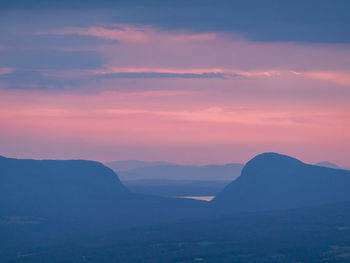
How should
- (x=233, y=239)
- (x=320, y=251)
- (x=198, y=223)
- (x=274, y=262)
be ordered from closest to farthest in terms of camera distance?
1. (x=274, y=262)
2. (x=320, y=251)
3. (x=233, y=239)
4. (x=198, y=223)

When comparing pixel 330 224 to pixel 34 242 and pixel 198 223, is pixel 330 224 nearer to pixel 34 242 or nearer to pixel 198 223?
pixel 198 223

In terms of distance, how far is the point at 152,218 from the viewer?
186250 mm

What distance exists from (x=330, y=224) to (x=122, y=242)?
41.0 m

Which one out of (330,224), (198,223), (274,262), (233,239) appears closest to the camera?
(274,262)

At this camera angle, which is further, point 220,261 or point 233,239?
point 233,239

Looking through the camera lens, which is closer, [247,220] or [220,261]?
[220,261]

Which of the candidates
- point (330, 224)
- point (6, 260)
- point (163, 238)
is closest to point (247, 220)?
point (330, 224)

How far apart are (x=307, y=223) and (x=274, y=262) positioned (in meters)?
43.0

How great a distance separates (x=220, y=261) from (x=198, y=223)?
157 ft

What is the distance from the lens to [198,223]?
5881 inches

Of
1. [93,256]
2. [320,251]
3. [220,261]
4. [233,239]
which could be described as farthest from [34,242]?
[320,251]

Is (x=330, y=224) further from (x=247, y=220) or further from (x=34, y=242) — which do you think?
(x=34, y=242)

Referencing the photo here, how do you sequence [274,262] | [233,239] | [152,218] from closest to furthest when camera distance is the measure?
[274,262], [233,239], [152,218]

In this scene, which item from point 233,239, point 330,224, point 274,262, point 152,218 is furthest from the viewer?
point 152,218
